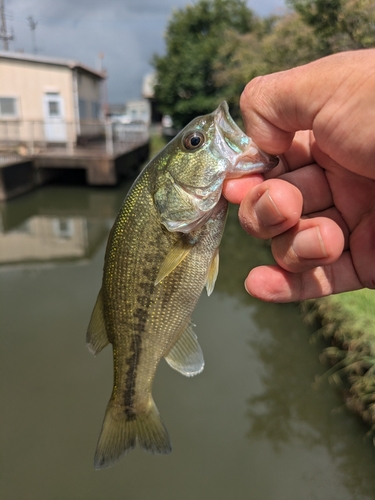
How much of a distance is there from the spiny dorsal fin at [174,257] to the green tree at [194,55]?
25824 millimetres

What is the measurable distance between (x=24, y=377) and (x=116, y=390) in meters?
3.21

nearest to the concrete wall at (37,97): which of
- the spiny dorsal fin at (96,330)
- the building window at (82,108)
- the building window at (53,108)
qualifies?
the building window at (53,108)

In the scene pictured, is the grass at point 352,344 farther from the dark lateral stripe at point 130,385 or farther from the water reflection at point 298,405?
the dark lateral stripe at point 130,385

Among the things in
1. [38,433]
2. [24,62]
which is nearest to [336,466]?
[38,433]

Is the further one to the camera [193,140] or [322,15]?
[322,15]

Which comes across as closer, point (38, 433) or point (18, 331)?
point (38, 433)

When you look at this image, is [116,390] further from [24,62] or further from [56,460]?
[24,62]

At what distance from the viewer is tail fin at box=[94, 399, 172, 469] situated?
2096 mm

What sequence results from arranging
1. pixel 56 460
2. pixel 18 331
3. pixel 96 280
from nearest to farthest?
1. pixel 56 460
2. pixel 18 331
3. pixel 96 280

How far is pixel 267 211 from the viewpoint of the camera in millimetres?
1756

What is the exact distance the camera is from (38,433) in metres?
4.13

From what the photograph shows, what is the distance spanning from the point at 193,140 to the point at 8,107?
18746 millimetres

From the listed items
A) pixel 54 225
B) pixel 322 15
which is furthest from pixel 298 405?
pixel 322 15

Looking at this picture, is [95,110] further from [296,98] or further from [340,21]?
[296,98]
